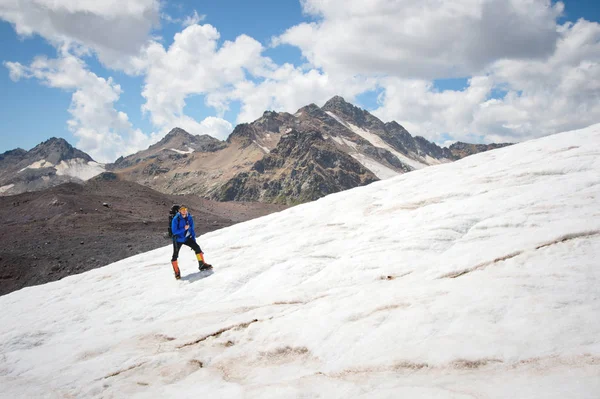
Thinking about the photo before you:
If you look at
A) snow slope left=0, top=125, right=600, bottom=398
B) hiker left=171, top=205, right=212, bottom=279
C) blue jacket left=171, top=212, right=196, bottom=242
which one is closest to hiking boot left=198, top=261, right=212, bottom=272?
hiker left=171, top=205, right=212, bottom=279

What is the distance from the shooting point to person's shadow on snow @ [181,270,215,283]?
14.6m

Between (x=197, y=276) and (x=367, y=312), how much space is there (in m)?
8.78

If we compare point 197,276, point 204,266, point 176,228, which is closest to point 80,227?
point 176,228

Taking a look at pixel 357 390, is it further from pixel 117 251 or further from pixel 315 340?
pixel 117 251

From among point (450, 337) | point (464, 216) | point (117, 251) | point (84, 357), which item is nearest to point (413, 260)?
point (464, 216)

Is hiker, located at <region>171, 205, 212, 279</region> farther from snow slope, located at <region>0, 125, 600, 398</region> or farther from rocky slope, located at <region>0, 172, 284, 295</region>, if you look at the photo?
rocky slope, located at <region>0, 172, 284, 295</region>

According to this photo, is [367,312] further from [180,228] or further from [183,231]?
[180,228]

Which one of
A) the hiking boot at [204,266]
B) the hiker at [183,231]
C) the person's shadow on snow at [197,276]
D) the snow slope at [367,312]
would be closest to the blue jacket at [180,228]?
the hiker at [183,231]

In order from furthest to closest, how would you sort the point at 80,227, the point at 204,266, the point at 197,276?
the point at 80,227
the point at 204,266
the point at 197,276

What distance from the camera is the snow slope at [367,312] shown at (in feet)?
20.9

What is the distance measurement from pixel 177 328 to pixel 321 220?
10.2 metres

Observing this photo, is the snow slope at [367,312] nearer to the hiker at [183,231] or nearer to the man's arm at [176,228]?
the hiker at [183,231]

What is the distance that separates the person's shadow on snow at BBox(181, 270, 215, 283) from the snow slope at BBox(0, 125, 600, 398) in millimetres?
118

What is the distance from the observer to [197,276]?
1485 cm
